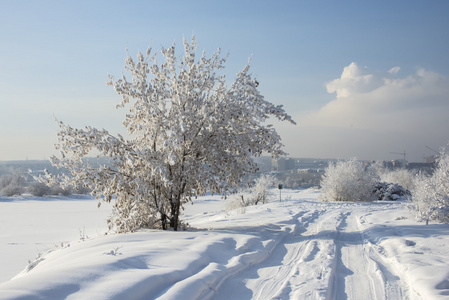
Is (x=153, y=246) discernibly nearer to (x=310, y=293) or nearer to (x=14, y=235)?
(x=310, y=293)

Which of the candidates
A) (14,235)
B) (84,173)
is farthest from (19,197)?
(84,173)

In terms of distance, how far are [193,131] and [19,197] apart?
148 ft

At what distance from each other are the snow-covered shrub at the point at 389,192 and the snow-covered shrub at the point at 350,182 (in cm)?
161

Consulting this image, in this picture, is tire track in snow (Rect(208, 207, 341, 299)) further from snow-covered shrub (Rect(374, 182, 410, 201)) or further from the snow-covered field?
snow-covered shrub (Rect(374, 182, 410, 201))

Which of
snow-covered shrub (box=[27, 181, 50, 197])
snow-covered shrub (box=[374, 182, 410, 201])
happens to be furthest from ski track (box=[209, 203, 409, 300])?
snow-covered shrub (box=[27, 181, 50, 197])

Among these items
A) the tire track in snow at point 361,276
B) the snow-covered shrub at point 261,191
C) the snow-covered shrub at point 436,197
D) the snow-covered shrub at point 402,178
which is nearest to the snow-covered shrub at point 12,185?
the snow-covered shrub at point 261,191

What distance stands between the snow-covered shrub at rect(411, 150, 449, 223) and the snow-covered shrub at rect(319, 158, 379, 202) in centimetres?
1650

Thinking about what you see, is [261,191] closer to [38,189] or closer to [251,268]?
[251,268]

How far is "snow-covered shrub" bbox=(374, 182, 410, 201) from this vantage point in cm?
3034

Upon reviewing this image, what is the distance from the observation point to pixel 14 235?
16.6 m

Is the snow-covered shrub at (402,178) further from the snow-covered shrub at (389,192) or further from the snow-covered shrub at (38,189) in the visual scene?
the snow-covered shrub at (38,189)

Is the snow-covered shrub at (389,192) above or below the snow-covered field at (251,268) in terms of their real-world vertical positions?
below

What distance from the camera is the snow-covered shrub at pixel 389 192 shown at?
30.3 metres

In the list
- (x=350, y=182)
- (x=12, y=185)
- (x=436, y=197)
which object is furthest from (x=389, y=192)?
(x=12, y=185)
